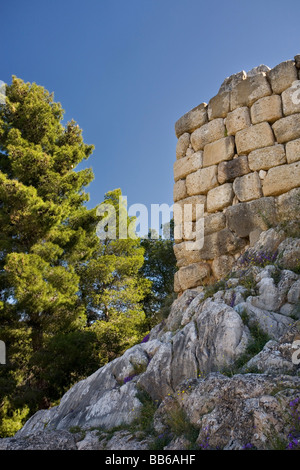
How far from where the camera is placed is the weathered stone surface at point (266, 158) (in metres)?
5.61

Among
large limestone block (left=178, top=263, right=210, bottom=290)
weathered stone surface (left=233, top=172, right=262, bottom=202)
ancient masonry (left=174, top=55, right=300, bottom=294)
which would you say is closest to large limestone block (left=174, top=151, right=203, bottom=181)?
ancient masonry (left=174, top=55, right=300, bottom=294)

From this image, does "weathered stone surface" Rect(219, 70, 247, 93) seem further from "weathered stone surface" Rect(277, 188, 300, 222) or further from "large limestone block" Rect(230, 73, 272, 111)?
"weathered stone surface" Rect(277, 188, 300, 222)

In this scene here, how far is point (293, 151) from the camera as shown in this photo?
5484mm

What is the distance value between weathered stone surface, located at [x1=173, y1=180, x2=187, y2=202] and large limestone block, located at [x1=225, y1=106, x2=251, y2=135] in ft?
3.68

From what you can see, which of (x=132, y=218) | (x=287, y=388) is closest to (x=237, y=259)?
(x=287, y=388)

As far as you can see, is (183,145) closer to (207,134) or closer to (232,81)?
(207,134)

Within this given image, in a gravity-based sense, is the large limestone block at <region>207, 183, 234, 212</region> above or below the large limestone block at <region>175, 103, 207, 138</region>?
below

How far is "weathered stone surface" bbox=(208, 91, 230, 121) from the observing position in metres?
6.41

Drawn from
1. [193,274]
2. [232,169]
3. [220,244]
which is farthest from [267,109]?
[193,274]

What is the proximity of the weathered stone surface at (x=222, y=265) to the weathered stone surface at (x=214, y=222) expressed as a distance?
0.45 metres

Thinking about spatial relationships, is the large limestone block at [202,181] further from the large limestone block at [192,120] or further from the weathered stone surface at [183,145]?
the large limestone block at [192,120]

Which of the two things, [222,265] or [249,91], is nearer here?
[222,265]

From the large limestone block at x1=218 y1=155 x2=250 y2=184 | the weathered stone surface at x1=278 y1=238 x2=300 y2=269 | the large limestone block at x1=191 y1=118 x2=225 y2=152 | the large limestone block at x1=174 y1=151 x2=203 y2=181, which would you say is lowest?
the weathered stone surface at x1=278 y1=238 x2=300 y2=269

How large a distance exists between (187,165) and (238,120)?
43.1 inches
